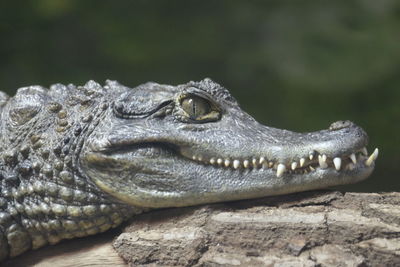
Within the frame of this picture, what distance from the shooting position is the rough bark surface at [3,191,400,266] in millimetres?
2213

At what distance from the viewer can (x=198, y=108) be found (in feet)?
8.38

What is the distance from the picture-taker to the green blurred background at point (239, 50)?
18.9 ft

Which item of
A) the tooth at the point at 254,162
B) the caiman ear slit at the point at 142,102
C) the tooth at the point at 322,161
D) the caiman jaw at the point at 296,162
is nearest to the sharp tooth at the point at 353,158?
the caiman jaw at the point at 296,162

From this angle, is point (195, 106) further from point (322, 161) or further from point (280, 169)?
point (322, 161)

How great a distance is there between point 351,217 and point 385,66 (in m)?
3.77

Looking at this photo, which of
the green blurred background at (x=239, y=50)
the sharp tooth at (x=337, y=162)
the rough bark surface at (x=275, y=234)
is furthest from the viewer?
the green blurred background at (x=239, y=50)

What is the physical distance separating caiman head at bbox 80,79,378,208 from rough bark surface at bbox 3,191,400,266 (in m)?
0.07

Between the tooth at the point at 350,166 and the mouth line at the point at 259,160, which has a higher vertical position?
the mouth line at the point at 259,160

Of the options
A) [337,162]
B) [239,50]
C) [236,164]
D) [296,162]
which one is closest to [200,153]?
[236,164]

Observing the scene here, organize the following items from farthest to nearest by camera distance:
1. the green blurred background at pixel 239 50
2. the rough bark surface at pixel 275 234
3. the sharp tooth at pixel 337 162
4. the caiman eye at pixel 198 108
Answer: the green blurred background at pixel 239 50
the caiman eye at pixel 198 108
the sharp tooth at pixel 337 162
the rough bark surface at pixel 275 234

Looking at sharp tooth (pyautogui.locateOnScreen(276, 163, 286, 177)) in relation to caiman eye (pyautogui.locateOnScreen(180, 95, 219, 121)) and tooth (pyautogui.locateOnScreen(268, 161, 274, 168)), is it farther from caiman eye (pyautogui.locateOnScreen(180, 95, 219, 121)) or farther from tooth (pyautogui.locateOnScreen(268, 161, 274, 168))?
caiman eye (pyautogui.locateOnScreen(180, 95, 219, 121))

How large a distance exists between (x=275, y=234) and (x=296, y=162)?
0.30 m

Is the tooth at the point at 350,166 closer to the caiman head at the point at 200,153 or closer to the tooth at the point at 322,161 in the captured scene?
the caiman head at the point at 200,153

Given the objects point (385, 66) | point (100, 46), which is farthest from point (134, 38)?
point (385, 66)
